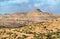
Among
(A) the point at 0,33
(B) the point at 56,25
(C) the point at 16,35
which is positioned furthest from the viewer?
(B) the point at 56,25

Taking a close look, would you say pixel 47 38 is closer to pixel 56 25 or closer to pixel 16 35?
pixel 16 35

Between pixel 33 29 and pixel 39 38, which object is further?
pixel 33 29

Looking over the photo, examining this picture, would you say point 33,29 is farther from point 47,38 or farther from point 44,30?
point 47,38

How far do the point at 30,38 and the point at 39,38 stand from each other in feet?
6.53

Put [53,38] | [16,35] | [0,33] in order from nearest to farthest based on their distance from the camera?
[53,38] < [16,35] < [0,33]

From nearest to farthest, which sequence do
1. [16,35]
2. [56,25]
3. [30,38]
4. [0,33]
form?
[30,38] < [16,35] < [0,33] < [56,25]

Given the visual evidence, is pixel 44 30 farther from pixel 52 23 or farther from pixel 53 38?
pixel 53 38

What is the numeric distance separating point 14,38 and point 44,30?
561 cm

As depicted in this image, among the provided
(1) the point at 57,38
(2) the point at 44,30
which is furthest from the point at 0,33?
(1) the point at 57,38

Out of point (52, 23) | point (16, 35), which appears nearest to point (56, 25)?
point (52, 23)

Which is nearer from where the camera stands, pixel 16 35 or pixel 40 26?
pixel 16 35

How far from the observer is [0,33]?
29.0 m

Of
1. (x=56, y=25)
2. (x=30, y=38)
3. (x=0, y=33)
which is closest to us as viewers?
(x=30, y=38)

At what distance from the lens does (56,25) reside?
31.0 meters
